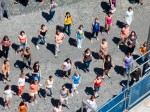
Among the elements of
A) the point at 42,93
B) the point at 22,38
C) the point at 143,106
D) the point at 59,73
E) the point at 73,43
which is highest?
the point at 143,106

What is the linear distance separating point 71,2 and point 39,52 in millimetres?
4144

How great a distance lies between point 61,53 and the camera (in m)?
35.1

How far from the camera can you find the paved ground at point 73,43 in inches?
1307

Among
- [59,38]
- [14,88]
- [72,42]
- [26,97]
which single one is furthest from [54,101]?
[72,42]

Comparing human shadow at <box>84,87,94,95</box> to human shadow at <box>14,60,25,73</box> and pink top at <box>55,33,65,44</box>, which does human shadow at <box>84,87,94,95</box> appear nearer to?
pink top at <box>55,33,65,44</box>

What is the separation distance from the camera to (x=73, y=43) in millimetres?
35719

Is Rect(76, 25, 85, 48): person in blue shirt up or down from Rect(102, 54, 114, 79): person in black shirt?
up

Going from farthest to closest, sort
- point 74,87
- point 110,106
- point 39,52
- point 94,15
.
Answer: point 94,15 → point 39,52 → point 74,87 → point 110,106

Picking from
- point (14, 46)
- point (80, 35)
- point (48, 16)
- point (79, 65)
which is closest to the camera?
point (79, 65)

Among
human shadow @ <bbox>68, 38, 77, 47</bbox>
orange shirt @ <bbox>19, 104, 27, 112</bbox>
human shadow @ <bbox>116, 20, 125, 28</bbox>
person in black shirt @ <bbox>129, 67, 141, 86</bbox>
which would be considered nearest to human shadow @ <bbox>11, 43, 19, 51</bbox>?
human shadow @ <bbox>68, 38, 77, 47</bbox>

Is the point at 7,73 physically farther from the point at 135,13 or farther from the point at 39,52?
the point at 135,13

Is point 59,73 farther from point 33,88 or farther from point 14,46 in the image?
point 14,46

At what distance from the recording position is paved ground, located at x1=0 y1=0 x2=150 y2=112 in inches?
1307

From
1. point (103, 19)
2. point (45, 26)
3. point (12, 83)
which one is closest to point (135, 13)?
point (103, 19)
